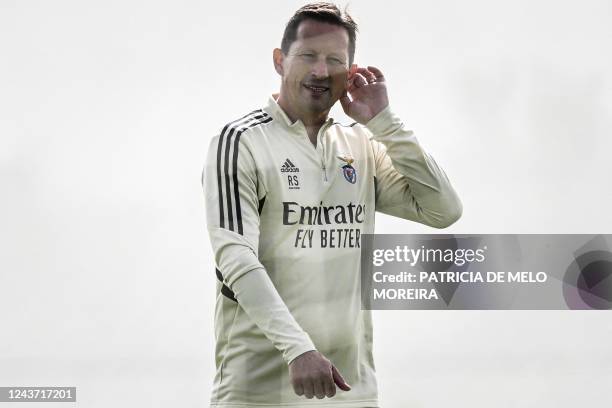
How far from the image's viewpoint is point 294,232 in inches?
54.0

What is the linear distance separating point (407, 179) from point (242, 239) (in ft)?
0.92

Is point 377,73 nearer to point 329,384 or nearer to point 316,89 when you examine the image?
point 316,89

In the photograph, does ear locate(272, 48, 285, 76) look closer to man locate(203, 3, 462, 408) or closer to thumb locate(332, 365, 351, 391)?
man locate(203, 3, 462, 408)

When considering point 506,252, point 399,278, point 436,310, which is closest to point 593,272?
point 506,252

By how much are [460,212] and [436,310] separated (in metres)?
0.30

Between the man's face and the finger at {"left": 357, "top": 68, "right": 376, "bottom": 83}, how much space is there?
26mm

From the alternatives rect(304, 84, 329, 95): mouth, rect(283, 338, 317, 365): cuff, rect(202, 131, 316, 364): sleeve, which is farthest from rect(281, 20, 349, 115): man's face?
rect(283, 338, 317, 365): cuff

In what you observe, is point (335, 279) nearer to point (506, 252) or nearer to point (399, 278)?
point (399, 278)

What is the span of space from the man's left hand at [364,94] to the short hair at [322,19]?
3cm

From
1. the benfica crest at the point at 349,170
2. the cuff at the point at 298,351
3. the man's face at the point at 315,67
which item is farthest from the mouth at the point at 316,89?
the cuff at the point at 298,351

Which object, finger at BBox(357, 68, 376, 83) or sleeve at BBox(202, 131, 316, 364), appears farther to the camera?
finger at BBox(357, 68, 376, 83)

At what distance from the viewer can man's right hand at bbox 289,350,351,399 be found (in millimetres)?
1254

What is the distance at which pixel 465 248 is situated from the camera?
1688 mm

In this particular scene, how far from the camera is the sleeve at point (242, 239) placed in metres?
1.29
